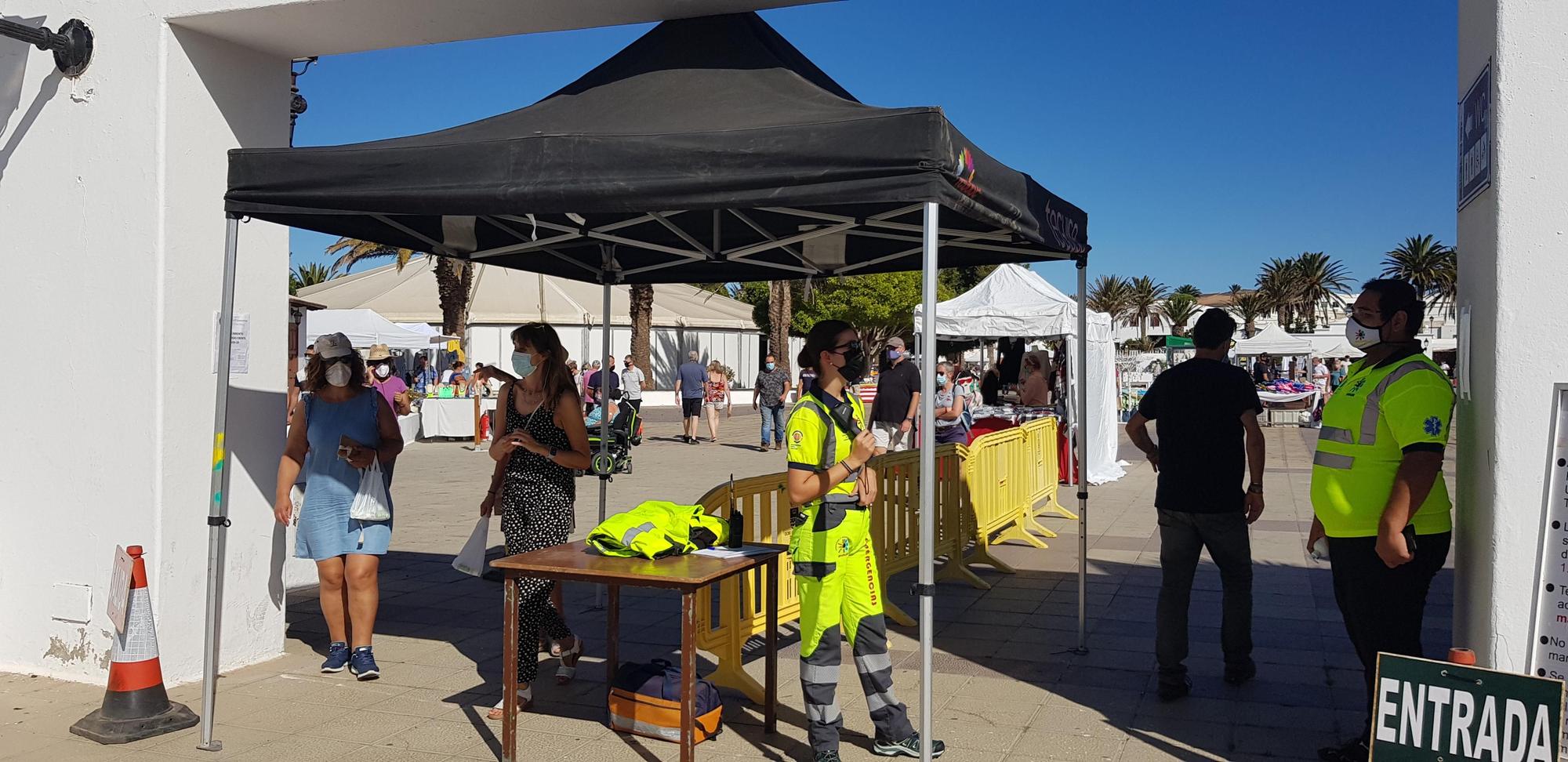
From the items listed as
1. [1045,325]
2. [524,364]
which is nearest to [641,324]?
[1045,325]

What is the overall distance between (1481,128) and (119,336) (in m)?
6.20

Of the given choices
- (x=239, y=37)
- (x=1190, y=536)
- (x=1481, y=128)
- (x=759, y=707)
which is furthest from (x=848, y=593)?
(x=239, y=37)

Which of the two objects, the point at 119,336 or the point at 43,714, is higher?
the point at 119,336

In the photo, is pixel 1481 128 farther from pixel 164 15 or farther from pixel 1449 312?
pixel 1449 312

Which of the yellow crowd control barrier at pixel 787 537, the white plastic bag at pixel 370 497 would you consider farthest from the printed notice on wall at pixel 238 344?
the yellow crowd control barrier at pixel 787 537

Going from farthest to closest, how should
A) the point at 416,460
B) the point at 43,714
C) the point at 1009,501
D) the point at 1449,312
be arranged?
the point at 1449,312
the point at 416,460
the point at 1009,501
the point at 43,714

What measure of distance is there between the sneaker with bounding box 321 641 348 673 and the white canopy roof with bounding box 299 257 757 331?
39261 millimetres

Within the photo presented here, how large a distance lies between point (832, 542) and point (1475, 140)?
2.80m

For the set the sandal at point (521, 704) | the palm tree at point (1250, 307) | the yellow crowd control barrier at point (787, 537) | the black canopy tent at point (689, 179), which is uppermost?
the palm tree at point (1250, 307)

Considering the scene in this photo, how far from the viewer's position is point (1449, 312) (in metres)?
71.6

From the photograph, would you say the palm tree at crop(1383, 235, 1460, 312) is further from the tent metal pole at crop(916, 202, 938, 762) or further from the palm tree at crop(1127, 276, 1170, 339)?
the tent metal pole at crop(916, 202, 938, 762)

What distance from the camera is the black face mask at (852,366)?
4500 millimetres

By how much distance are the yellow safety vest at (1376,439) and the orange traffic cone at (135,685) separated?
515 cm

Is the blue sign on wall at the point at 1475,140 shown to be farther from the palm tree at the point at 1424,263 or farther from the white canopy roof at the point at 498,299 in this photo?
the palm tree at the point at 1424,263
